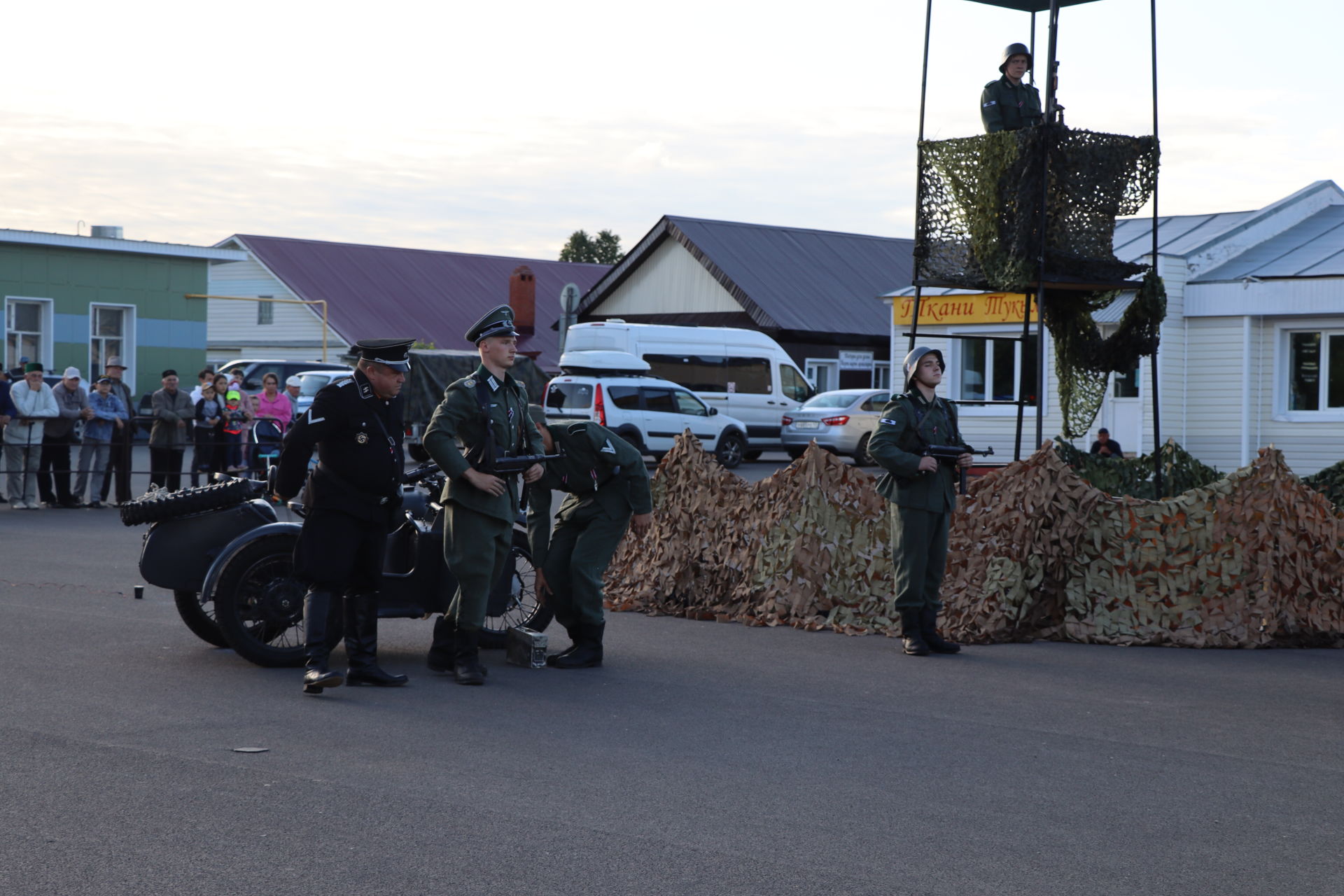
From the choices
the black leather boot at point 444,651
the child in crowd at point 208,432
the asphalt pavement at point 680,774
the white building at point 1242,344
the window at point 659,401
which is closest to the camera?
the asphalt pavement at point 680,774

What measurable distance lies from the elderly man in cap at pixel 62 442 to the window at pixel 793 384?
1792cm

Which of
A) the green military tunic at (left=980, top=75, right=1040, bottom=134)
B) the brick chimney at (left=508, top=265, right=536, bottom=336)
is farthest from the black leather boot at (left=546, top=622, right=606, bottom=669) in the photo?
the brick chimney at (left=508, top=265, right=536, bottom=336)

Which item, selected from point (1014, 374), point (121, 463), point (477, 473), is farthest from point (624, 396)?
point (477, 473)

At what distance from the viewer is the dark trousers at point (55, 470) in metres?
19.0

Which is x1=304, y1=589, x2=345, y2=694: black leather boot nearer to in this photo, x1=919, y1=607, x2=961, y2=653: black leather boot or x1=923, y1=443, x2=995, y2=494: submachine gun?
x1=919, y1=607, x2=961, y2=653: black leather boot

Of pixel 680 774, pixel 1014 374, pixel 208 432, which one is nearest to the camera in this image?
pixel 680 774

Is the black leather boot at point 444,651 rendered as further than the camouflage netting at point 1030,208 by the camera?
No

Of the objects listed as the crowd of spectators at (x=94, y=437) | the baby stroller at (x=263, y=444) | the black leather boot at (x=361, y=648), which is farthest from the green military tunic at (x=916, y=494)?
the baby stroller at (x=263, y=444)

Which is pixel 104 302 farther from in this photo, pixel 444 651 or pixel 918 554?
pixel 918 554

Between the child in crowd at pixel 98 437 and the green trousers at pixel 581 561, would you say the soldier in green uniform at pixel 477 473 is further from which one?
the child in crowd at pixel 98 437

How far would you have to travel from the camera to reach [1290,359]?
26.7 m

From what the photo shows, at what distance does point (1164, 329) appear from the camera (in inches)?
1104

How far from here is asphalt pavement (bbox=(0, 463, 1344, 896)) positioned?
4898 millimetres

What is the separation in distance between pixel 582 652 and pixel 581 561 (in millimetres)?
497
